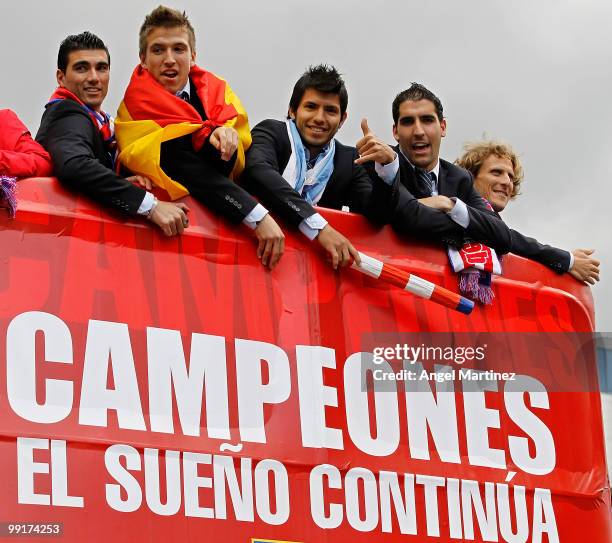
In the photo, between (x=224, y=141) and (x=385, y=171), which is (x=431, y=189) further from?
(x=224, y=141)

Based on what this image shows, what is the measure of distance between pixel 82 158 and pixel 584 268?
2.24 meters

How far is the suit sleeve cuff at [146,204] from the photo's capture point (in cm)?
358

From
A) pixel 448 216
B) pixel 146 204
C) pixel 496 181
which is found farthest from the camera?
pixel 496 181

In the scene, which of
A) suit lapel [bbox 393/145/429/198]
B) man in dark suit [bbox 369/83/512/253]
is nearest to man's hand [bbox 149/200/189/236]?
man in dark suit [bbox 369/83/512/253]

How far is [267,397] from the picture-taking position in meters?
3.59

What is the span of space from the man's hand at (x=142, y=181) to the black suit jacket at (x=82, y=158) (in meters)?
0.12

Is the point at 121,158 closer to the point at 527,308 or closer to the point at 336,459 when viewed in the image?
the point at 336,459

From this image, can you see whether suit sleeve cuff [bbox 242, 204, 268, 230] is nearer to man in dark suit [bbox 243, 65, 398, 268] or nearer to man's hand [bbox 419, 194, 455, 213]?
man in dark suit [bbox 243, 65, 398, 268]

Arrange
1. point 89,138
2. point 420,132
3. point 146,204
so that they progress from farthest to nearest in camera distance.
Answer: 1. point 420,132
2. point 89,138
3. point 146,204

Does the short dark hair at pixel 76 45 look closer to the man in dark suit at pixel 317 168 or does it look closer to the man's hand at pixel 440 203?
the man in dark suit at pixel 317 168

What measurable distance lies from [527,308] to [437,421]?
0.75 meters

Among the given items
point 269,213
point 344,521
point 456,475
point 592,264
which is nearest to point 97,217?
point 269,213

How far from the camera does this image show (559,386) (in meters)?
4.41

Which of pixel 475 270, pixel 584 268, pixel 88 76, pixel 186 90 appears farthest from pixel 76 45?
pixel 584 268
